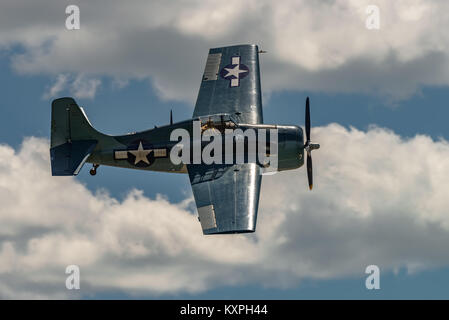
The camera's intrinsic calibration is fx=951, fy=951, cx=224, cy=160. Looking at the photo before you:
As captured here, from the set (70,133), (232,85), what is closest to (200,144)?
(232,85)

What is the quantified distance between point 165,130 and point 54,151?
17.0 ft

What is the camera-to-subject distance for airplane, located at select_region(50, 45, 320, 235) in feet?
133

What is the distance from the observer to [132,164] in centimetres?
4403

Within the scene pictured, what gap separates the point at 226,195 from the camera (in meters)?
40.4

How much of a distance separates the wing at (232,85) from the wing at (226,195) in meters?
3.80

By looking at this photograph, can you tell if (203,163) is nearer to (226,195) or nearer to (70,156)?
(226,195)

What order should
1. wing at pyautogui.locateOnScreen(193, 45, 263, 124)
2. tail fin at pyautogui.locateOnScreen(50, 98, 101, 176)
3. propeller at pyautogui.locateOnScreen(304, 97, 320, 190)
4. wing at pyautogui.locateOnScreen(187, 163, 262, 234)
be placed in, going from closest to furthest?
wing at pyautogui.locateOnScreen(187, 163, 262, 234) → propeller at pyautogui.locateOnScreen(304, 97, 320, 190) → tail fin at pyautogui.locateOnScreen(50, 98, 101, 176) → wing at pyautogui.locateOnScreen(193, 45, 263, 124)

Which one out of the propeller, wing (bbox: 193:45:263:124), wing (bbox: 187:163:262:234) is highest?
wing (bbox: 193:45:263:124)

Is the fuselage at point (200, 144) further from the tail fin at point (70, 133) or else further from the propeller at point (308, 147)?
the tail fin at point (70, 133)

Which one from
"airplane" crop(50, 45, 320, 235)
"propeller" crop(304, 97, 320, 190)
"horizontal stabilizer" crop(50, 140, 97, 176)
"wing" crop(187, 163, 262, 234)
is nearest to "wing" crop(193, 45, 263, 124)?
"airplane" crop(50, 45, 320, 235)

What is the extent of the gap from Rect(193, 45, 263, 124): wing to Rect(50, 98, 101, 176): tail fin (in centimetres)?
530

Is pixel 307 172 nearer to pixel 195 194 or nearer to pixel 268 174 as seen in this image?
pixel 268 174

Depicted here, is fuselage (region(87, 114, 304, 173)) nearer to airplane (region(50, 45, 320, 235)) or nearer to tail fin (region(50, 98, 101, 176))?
airplane (region(50, 45, 320, 235))

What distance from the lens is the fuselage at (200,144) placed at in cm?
4253
